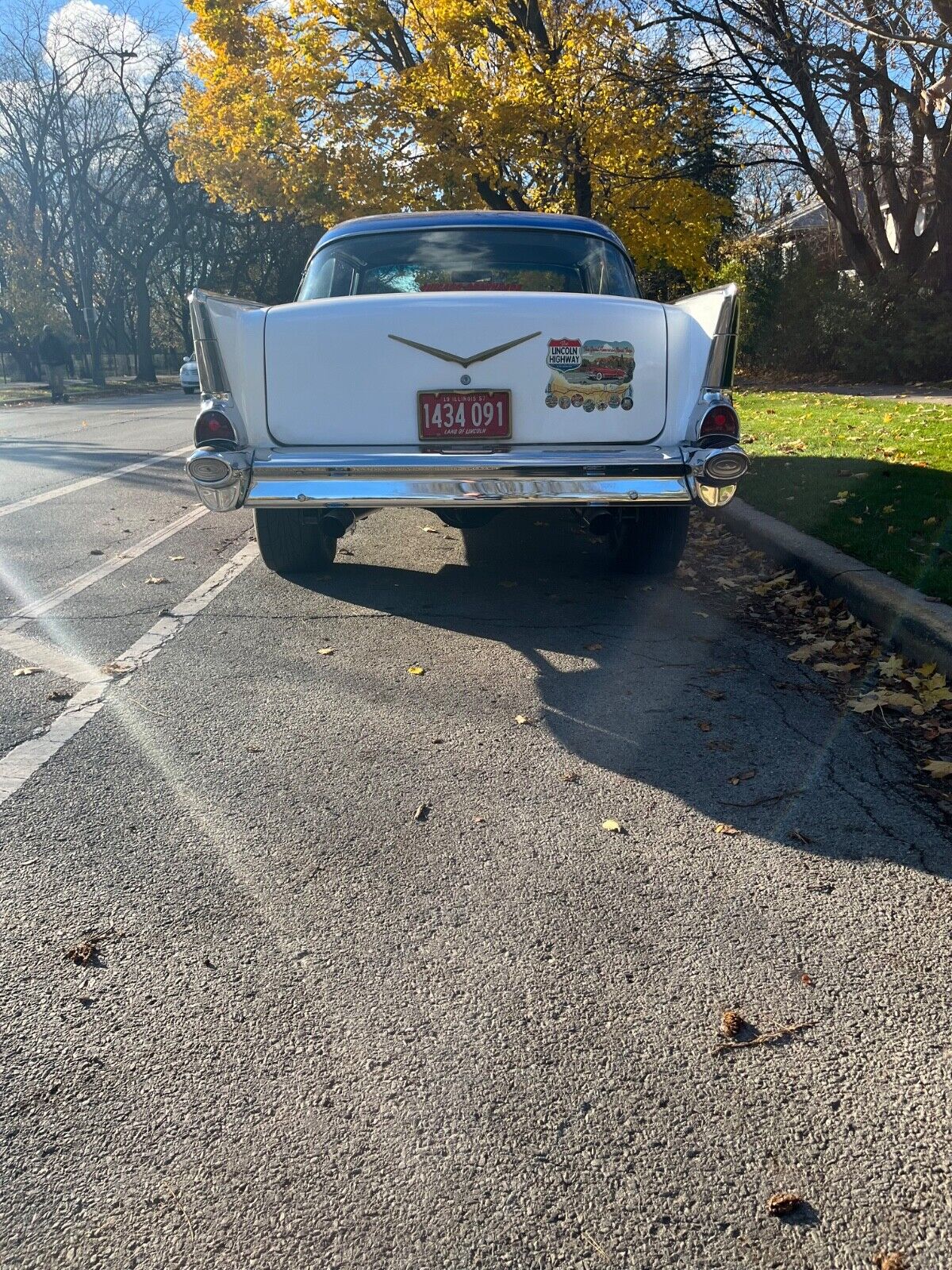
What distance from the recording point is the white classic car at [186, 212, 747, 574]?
4.54m

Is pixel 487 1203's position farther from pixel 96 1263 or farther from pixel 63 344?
pixel 63 344

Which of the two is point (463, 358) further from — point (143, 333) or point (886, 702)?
point (143, 333)

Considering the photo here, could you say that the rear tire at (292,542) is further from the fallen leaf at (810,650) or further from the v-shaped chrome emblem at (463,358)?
the fallen leaf at (810,650)

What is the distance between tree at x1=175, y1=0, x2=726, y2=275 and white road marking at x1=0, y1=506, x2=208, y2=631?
10422 mm

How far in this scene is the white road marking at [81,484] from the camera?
8398 millimetres

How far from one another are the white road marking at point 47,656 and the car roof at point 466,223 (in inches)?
104

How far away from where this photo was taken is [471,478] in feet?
14.9

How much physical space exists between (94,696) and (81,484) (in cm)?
617

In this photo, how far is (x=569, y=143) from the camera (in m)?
15.4

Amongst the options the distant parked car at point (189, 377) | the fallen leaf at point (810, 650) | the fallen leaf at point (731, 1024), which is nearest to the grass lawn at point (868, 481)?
the fallen leaf at point (810, 650)

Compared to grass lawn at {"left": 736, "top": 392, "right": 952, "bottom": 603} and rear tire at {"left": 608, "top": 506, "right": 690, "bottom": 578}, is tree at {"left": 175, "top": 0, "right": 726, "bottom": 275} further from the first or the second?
rear tire at {"left": 608, "top": 506, "right": 690, "bottom": 578}

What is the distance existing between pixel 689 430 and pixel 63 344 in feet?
97.4

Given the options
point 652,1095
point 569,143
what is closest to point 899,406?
point 569,143

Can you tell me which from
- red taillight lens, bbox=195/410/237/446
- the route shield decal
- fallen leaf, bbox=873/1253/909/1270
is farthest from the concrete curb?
red taillight lens, bbox=195/410/237/446
